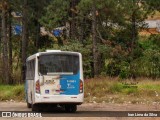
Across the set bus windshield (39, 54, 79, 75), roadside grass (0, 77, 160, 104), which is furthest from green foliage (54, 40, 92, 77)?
bus windshield (39, 54, 79, 75)

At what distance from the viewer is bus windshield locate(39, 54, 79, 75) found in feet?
78.5

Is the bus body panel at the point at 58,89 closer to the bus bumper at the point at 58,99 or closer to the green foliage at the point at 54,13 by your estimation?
the bus bumper at the point at 58,99

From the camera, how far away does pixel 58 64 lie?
24.0 meters

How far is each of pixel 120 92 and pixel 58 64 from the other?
12077 mm

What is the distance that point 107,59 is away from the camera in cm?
5047

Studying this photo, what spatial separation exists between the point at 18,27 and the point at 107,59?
11068 millimetres

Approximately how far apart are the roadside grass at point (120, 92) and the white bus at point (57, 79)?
30.2 ft

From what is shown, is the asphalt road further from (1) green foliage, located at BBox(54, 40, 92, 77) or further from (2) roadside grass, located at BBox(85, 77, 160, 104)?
(1) green foliage, located at BBox(54, 40, 92, 77)

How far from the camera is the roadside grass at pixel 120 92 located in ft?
109

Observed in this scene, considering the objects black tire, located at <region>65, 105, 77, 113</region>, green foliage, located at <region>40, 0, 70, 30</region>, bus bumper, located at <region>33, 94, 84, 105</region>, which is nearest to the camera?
bus bumper, located at <region>33, 94, 84, 105</region>

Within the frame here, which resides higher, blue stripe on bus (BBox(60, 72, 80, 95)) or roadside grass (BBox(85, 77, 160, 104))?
blue stripe on bus (BBox(60, 72, 80, 95))

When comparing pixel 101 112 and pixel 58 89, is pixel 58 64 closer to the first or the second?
pixel 58 89

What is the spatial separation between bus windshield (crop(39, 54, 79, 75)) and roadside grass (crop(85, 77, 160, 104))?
9.26 meters

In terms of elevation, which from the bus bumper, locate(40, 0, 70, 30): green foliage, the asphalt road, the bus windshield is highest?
locate(40, 0, 70, 30): green foliage
